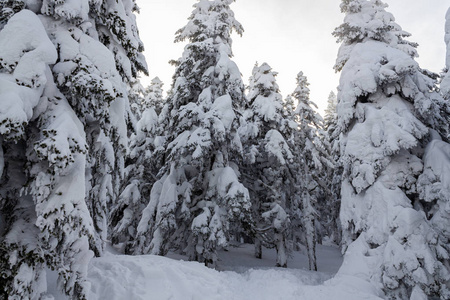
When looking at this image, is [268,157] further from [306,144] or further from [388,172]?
[388,172]

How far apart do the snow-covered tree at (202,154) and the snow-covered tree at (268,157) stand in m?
4.06

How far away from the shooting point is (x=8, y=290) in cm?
407

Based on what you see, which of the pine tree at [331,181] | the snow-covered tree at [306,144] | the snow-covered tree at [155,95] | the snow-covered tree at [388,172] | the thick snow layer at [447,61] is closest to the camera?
the snow-covered tree at [388,172]

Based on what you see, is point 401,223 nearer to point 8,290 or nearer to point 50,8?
point 8,290

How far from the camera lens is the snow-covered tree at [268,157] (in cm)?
1797

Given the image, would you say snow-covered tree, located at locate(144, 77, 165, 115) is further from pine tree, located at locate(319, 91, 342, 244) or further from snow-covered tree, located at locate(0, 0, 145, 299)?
snow-covered tree, located at locate(0, 0, 145, 299)

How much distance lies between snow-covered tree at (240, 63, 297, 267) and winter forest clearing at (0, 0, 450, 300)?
144mm

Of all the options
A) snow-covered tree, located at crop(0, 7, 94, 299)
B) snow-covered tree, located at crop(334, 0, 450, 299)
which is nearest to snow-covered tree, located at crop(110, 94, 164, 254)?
snow-covered tree, located at crop(334, 0, 450, 299)

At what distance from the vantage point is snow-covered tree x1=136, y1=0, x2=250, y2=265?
12.3 m

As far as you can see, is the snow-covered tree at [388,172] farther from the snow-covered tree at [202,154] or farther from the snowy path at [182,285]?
the snow-covered tree at [202,154]

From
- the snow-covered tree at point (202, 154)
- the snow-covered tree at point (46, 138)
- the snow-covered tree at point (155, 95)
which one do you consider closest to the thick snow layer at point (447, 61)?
the snow-covered tree at point (202, 154)

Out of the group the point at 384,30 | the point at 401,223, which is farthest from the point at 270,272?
the point at 384,30

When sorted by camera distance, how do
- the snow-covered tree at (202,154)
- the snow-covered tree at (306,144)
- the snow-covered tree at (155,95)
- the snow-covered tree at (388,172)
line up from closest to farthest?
the snow-covered tree at (388,172) → the snow-covered tree at (202,154) → the snow-covered tree at (306,144) → the snow-covered tree at (155,95)

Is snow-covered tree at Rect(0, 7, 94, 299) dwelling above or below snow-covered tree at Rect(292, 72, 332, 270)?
below
